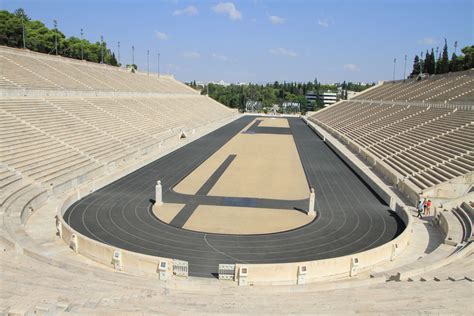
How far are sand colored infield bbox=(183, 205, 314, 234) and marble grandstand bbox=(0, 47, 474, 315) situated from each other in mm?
4234

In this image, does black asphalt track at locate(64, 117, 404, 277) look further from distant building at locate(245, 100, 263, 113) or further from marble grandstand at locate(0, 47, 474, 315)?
distant building at locate(245, 100, 263, 113)

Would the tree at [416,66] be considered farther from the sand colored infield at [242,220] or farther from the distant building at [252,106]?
the sand colored infield at [242,220]

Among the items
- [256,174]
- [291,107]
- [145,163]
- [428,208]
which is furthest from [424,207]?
[291,107]

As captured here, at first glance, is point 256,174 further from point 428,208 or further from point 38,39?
point 38,39

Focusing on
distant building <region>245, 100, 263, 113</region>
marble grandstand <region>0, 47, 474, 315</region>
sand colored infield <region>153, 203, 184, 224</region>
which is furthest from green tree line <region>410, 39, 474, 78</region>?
sand colored infield <region>153, 203, 184, 224</region>

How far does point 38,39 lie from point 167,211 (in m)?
59.6

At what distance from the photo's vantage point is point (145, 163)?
26.9 meters

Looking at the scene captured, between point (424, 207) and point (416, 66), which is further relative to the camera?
point (416, 66)

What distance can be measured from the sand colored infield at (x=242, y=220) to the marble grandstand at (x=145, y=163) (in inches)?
167

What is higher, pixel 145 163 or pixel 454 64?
pixel 454 64

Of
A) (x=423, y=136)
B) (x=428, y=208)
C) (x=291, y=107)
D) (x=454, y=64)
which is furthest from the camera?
(x=291, y=107)

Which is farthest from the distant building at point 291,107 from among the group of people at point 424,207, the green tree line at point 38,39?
the group of people at point 424,207

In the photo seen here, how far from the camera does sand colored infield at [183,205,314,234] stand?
49.6ft

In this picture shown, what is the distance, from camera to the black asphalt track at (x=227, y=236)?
12.9m
